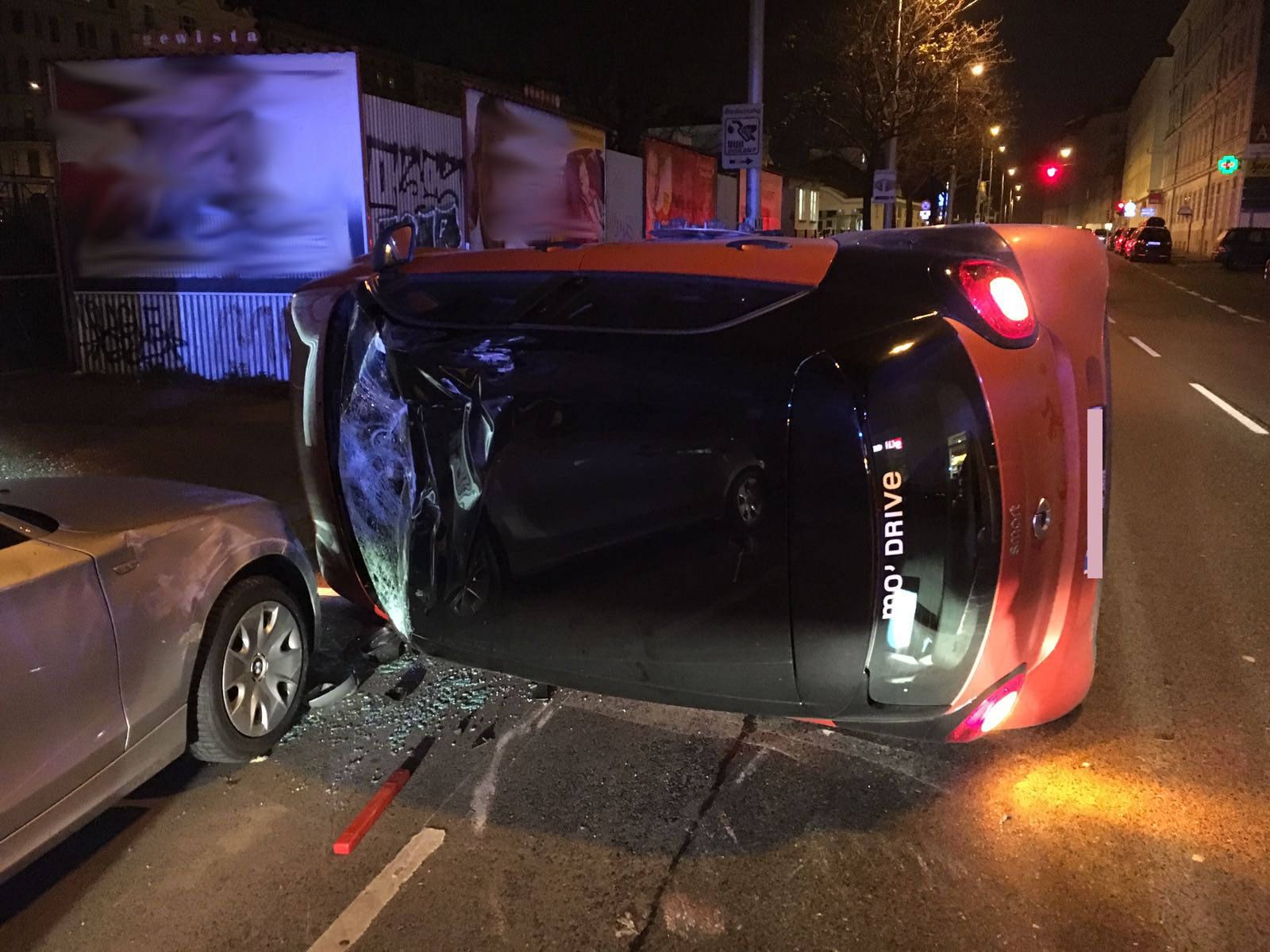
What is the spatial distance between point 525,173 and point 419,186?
314 centimetres

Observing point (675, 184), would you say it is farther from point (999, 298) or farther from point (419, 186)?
point (999, 298)

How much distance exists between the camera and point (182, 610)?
333cm

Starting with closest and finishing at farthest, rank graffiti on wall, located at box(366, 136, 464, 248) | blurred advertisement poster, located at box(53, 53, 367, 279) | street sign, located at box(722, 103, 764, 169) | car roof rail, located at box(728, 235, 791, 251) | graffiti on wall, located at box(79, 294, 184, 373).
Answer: car roof rail, located at box(728, 235, 791, 251) < blurred advertisement poster, located at box(53, 53, 367, 279) < graffiti on wall, located at box(366, 136, 464, 248) < graffiti on wall, located at box(79, 294, 184, 373) < street sign, located at box(722, 103, 764, 169)

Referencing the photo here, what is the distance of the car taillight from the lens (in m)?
2.78

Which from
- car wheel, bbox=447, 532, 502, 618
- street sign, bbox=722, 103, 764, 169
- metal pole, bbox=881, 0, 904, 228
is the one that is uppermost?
metal pole, bbox=881, 0, 904, 228

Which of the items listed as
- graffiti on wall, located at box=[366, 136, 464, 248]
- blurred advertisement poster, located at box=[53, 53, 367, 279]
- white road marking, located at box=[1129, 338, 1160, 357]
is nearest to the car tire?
graffiti on wall, located at box=[366, 136, 464, 248]

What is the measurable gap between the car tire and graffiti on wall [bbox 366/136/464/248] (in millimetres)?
9146

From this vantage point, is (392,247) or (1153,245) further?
(1153,245)

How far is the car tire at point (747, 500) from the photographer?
282 cm

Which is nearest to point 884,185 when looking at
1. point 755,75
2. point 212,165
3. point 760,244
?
point 755,75

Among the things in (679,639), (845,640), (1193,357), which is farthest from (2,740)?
(1193,357)

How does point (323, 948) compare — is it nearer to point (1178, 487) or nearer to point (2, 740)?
point (2, 740)

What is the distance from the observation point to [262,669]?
3764 millimetres

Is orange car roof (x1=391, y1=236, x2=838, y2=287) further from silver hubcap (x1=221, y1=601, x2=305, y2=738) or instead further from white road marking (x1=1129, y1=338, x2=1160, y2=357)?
white road marking (x1=1129, y1=338, x2=1160, y2=357)
